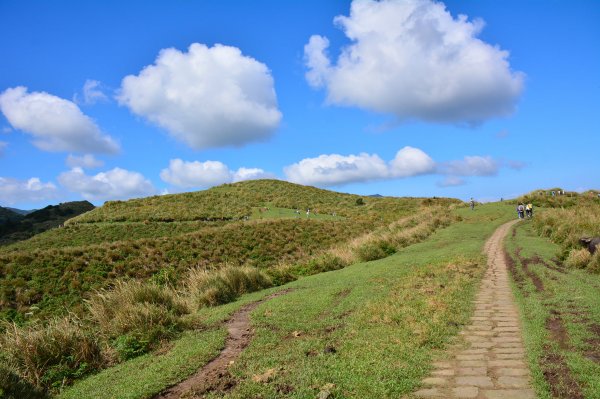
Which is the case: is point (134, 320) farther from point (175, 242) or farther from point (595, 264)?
point (175, 242)

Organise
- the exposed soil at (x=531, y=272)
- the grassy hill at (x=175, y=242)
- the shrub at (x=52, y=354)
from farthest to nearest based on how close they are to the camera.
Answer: the grassy hill at (x=175, y=242), the exposed soil at (x=531, y=272), the shrub at (x=52, y=354)

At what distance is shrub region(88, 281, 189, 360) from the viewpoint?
27.1ft

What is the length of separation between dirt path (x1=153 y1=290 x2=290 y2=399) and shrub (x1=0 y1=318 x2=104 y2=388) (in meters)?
2.42

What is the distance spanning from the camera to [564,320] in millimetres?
7684

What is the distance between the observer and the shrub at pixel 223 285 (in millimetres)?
13000

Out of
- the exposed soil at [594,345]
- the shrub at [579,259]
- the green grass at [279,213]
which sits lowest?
the exposed soil at [594,345]

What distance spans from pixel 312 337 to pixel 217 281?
281 inches

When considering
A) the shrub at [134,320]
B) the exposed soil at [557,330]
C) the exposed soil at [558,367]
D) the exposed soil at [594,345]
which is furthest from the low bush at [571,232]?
the shrub at [134,320]

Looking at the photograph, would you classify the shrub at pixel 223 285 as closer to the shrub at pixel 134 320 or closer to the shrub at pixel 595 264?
the shrub at pixel 134 320

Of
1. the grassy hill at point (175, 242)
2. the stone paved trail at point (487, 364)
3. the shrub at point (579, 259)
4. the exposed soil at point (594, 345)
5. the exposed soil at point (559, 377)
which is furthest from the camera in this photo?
the grassy hill at point (175, 242)

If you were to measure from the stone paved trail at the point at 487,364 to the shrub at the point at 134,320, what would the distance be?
5645 millimetres

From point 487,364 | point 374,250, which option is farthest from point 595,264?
point 374,250

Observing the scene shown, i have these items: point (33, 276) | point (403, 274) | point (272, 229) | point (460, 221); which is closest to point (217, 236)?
point (272, 229)

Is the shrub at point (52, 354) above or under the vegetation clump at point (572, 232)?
under
